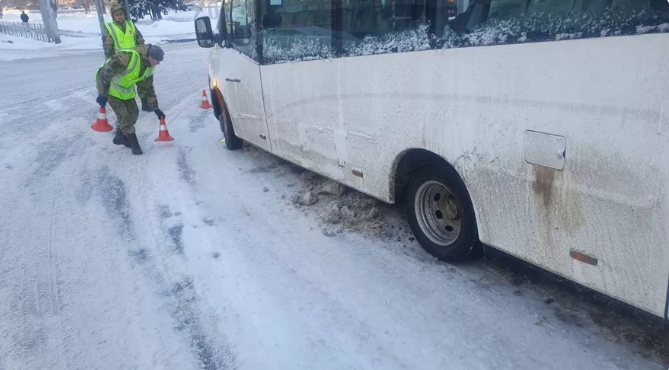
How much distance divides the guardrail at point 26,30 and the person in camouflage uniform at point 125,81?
26.8 meters

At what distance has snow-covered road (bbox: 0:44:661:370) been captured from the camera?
309 centimetres

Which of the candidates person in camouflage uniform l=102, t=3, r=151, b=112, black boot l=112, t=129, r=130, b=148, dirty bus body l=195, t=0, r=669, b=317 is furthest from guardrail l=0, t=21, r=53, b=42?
dirty bus body l=195, t=0, r=669, b=317

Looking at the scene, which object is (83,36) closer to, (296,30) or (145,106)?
(145,106)

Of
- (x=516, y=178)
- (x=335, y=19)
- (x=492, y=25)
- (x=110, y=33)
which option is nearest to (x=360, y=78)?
(x=335, y=19)

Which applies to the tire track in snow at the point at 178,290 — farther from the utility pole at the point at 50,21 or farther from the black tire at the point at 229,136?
the utility pole at the point at 50,21

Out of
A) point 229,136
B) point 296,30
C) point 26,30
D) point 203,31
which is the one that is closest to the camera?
point 296,30

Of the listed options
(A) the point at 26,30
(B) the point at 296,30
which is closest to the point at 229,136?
(B) the point at 296,30

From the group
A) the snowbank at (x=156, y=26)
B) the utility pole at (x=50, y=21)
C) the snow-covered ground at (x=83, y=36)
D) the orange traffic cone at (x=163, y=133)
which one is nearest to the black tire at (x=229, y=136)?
the orange traffic cone at (x=163, y=133)

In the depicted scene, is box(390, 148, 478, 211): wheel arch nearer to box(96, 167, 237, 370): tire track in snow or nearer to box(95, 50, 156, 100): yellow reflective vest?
box(96, 167, 237, 370): tire track in snow

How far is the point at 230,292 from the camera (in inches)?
147

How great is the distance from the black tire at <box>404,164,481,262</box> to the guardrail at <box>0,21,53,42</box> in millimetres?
31510

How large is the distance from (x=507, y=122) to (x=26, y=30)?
35.5 metres

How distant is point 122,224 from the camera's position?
496 centimetres

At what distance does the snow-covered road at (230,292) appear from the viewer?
10.1 ft
